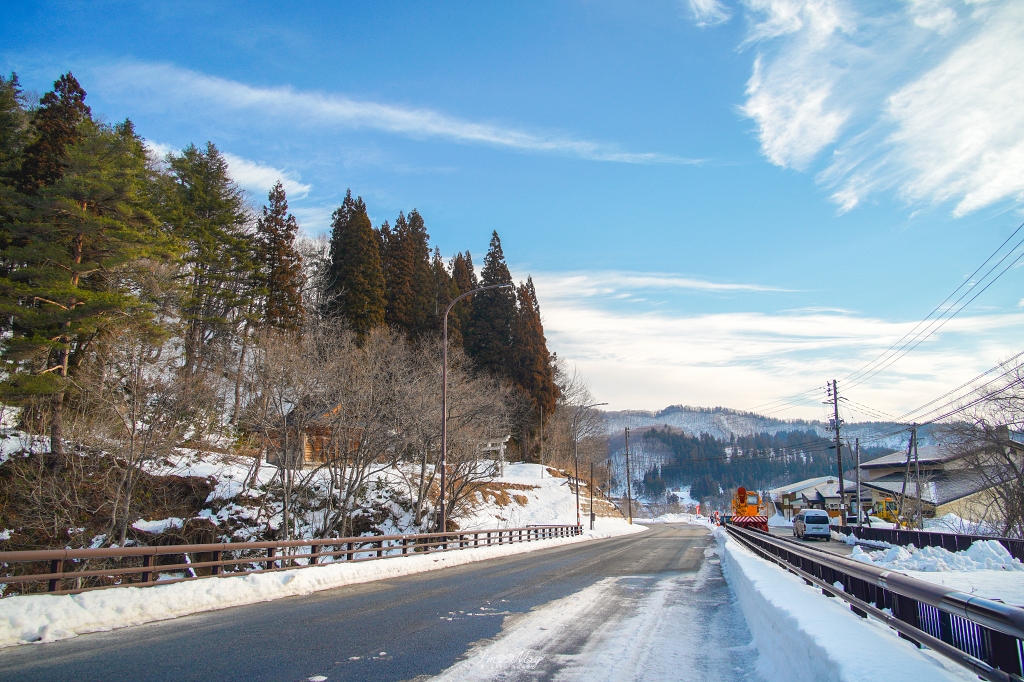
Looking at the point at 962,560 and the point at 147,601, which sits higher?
the point at 147,601

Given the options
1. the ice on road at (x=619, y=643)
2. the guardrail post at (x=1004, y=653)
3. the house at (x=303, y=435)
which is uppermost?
the house at (x=303, y=435)

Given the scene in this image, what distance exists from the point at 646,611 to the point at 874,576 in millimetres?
5787

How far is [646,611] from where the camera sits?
11078mm

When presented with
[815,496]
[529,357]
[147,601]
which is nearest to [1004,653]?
[147,601]

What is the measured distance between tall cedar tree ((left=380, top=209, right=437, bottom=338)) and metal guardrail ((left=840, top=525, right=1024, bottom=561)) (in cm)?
3712

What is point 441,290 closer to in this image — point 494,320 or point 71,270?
point 494,320

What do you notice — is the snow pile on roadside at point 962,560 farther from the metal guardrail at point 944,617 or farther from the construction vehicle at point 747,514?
the construction vehicle at point 747,514

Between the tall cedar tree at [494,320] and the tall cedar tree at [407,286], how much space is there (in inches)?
343

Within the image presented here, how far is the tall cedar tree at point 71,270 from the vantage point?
23734 mm

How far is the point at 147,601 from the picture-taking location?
992cm

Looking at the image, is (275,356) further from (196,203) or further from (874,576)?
(874,576)

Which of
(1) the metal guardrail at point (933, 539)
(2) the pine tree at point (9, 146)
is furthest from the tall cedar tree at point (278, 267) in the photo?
(1) the metal guardrail at point (933, 539)

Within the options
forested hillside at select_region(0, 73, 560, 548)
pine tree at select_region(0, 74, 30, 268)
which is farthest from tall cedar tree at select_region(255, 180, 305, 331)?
pine tree at select_region(0, 74, 30, 268)

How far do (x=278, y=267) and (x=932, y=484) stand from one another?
70.2m
